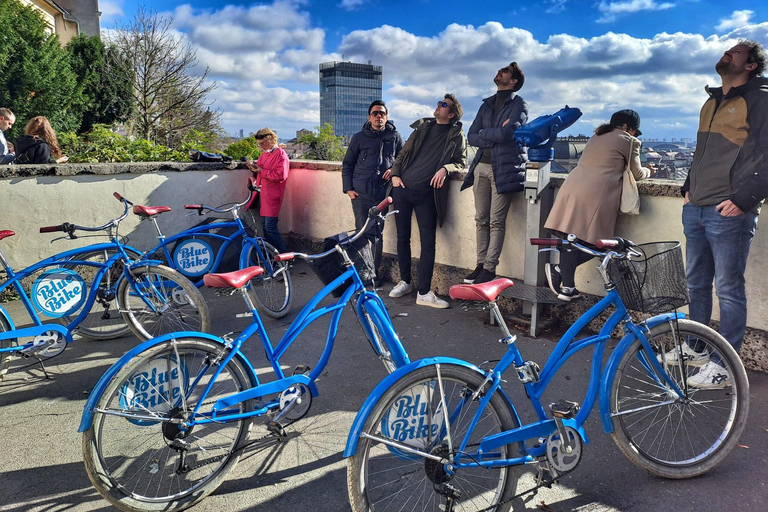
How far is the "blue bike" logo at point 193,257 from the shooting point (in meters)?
5.60

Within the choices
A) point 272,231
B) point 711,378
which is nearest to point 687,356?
point 711,378

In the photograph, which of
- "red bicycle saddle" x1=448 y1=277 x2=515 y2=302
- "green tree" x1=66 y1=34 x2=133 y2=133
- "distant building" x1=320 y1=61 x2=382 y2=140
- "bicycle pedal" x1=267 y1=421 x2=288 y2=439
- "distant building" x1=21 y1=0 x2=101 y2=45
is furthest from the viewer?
"distant building" x1=320 y1=61 x2=382 y2=140

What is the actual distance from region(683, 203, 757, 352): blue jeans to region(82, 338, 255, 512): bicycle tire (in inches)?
116

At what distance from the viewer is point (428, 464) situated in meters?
2.50

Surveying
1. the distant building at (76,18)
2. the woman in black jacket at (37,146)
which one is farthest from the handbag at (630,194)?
the distant building at (76,18)

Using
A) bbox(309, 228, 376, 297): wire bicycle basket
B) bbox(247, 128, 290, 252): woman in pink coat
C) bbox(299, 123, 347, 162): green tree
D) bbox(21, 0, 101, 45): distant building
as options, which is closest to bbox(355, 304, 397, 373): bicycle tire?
bbox(309, 228, 376, 297): wire bicycle basket

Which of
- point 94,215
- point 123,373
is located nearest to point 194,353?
point 123,373

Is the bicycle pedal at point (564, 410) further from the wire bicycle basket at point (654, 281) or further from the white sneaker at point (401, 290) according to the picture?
the white sneaker at point (401, 290)

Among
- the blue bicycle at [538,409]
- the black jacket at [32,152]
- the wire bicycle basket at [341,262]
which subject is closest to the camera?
the blue bicycle at [538,409]

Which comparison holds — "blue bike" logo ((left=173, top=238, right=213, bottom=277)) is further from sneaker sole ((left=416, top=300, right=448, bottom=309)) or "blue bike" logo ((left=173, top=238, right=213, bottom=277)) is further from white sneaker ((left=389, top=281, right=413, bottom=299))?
sneaker sole ((left=416, top=300, right=448, bottom=309))

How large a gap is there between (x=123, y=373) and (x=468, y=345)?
296 centimetres

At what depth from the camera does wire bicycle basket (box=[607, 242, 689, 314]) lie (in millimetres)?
2775

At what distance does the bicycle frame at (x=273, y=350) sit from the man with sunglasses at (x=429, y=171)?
2756 millimetres

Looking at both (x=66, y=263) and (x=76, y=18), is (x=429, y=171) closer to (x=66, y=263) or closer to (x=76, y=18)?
(x=66, y=263)
